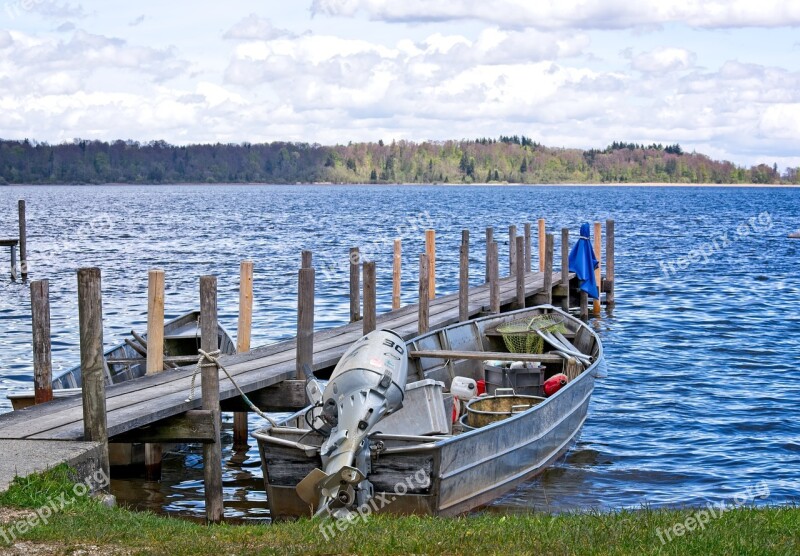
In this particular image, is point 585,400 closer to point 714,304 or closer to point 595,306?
point 595,306

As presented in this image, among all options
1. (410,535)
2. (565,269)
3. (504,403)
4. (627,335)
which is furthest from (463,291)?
(410,535)

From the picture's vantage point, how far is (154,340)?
13602 mm

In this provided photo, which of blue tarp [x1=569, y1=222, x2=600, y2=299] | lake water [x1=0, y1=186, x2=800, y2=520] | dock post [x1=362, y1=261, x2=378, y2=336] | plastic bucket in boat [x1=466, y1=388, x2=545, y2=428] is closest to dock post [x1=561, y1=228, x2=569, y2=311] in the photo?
blue tarp [x1=569, y1=222, x2=600, y2=299]

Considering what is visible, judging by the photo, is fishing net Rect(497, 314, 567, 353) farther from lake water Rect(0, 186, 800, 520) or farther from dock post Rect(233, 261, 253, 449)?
dock post Rect(233, 261, 253, 449)

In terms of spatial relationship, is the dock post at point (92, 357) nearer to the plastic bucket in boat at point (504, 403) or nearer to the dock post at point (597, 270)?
the plastic bucket in boat at point (504, 403)

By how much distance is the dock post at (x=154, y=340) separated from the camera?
43.0 feet

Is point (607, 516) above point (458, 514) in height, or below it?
above

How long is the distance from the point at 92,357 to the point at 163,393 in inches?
97.8

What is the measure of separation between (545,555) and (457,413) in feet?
20.6

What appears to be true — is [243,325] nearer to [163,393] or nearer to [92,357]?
[163,393]

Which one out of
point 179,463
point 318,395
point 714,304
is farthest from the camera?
point 714,304

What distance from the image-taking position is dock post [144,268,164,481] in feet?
43.0

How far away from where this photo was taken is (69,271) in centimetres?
4072

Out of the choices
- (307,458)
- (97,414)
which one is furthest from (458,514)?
(97,414)
